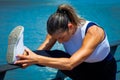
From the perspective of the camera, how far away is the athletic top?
2.73m

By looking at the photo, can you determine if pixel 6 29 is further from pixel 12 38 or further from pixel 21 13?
pixel 12 38

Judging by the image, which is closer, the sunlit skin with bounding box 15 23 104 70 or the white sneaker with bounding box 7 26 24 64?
the white sneaker with bounding box 7 26 24 64

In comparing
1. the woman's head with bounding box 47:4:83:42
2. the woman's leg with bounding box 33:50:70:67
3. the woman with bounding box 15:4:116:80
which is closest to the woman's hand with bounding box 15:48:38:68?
the woman with bounding box 15:4:116:80

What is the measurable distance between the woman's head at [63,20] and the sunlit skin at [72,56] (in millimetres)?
27

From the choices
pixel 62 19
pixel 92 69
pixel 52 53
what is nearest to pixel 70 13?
pixel 62 19

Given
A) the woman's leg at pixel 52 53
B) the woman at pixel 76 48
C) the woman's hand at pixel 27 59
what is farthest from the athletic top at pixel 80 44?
the woman's hand at pixel 27 59

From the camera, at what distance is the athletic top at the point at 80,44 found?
107 inches

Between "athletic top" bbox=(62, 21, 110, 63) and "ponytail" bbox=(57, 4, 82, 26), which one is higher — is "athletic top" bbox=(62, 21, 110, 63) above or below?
below

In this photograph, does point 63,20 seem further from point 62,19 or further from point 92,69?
point 92,69

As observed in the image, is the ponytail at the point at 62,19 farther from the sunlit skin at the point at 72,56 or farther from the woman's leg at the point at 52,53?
the woman's leg at the point at 52,53

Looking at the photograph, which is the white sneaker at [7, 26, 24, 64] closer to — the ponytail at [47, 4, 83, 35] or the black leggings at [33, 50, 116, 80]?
the ponytail at [47, 4, 83, 35]

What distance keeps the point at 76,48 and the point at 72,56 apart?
0.92ft

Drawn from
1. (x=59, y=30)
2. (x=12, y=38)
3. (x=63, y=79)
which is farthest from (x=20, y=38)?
(x=63, y=79)

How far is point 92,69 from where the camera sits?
9.66 ft
